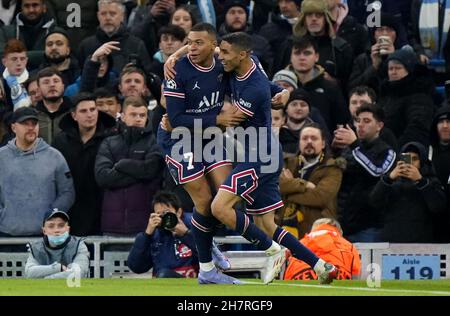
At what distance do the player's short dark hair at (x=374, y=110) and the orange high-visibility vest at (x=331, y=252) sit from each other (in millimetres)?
2186

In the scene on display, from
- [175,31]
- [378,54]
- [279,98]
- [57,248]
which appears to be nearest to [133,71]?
[175,31]

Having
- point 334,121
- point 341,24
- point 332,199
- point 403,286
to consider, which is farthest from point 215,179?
point 341,24

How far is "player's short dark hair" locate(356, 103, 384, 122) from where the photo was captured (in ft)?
58.4

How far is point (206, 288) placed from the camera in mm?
13828

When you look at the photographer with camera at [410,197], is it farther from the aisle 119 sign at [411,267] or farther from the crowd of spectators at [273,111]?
the aisle 119 sign at [411,267]

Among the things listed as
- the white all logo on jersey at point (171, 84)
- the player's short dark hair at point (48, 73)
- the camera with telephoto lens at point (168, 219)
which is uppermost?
the player's short dark hair at point (48, 73)

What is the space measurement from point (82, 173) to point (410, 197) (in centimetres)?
394

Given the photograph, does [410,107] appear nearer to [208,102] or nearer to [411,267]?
[411,267]

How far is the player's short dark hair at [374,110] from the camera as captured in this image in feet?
58.4

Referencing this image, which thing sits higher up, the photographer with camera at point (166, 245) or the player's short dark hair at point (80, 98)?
the player's short dark hair at point (80, 98)

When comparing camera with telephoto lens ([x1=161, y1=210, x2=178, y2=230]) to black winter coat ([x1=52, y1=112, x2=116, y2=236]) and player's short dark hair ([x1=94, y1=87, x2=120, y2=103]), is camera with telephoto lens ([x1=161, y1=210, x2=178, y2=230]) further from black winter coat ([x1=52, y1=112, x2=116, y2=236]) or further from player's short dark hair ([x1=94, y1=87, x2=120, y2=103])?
player's short dark hair ([x1=94, y1=87, x2=120, y2=103])

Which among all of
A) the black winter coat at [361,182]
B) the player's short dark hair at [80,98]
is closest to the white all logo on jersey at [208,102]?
the black winter coat at [361,182]

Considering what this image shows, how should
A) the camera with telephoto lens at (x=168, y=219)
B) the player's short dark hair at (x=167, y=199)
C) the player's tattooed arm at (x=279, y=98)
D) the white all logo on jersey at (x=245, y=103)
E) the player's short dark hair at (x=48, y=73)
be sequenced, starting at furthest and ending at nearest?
the player's short dark hair at (x=48, y=73), the player's short dark hair at (x=167, y=199), the camera with telephoto lens at (x=168, y=219), the player's tattooed arm at (x=279, y=98), the white all logo on jersey at (x=245, y=103)
